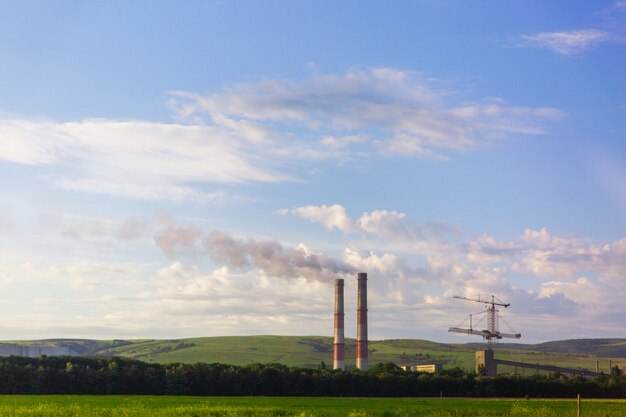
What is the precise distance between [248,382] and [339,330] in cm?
4549

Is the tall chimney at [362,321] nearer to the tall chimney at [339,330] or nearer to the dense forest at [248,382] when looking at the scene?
the tall chimney at [339,330]

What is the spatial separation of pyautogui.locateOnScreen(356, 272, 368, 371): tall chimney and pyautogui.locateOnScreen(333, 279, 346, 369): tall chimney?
9.84 ft

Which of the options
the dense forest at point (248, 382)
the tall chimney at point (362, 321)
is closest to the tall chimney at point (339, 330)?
the tall chimney at point (362, 321)

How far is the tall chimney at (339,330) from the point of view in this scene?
511ft

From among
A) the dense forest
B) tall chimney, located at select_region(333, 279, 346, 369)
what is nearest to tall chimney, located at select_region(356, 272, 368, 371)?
tall chimney, located at select_region(333, 279, 346, 369)

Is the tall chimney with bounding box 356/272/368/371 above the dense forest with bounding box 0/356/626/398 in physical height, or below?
above

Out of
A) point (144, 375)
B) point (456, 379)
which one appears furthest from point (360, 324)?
point (144, 375)

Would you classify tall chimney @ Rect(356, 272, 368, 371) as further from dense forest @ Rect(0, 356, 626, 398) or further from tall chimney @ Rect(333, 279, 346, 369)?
dense forest @ Rect(0, 356, 626, 398)

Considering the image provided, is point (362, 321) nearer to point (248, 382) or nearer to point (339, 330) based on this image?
point (339, 330)

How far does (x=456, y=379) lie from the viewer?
12569 cm

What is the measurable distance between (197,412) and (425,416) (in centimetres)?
1673

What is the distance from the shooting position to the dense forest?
10781 cm

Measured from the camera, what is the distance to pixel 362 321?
509 feet

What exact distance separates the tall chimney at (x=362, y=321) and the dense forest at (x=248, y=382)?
2567cm
